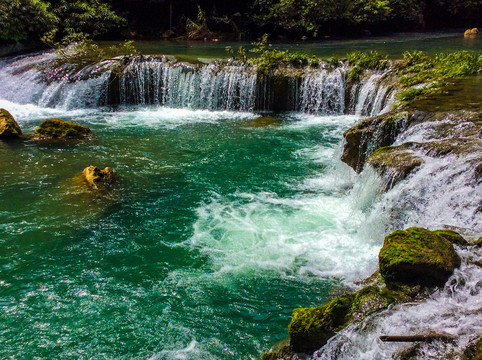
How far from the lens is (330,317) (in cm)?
380

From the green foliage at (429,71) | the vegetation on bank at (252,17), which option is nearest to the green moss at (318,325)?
the green foliage at (429,71)

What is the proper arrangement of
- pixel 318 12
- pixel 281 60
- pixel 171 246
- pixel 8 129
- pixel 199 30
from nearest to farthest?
pixel 171 246, pixel 8 129, pixel 281 60, pixel 318 12, pixel 199 30

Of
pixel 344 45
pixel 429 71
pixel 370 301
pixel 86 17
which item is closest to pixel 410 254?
pixel 370 301

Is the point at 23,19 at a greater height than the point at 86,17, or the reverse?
the point at 86,17

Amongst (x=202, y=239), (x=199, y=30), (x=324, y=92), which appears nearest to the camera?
(x=202, y=239)

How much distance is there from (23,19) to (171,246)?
17099 millimetres

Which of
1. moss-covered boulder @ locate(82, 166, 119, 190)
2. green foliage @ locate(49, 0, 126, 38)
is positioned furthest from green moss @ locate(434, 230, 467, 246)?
green foliage @ locate(49, 0, 126, 38)

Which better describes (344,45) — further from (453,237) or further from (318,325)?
(318,325)

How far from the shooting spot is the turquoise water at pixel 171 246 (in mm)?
4664

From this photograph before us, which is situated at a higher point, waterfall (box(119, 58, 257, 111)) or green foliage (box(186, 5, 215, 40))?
green foliage (box(186, 5, 215, 40))

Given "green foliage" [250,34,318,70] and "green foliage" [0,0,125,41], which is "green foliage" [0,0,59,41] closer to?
"green foliage" [0,0,125,41]

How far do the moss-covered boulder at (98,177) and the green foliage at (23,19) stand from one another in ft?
44.5

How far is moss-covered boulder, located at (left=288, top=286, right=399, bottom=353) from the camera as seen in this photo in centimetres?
376

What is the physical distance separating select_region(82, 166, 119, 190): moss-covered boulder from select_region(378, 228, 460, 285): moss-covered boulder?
5888 millimetres
